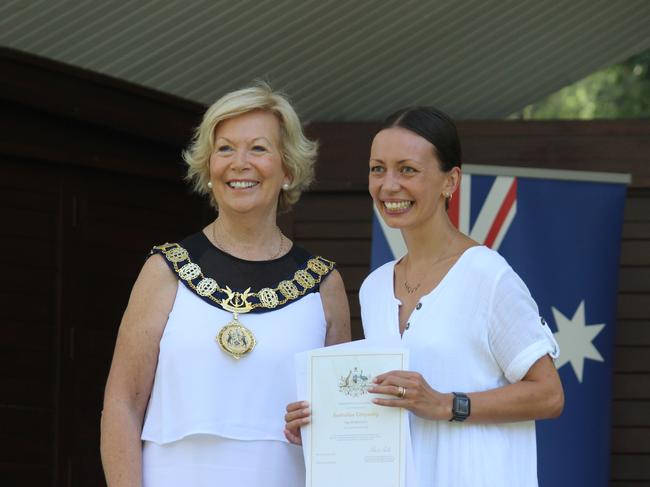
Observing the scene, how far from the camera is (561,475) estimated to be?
17.5 feet

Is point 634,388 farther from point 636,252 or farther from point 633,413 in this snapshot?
point 636,252

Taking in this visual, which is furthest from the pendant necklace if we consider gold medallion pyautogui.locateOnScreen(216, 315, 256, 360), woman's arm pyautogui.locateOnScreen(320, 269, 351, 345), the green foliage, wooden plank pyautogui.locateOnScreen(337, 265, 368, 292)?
the green foliage

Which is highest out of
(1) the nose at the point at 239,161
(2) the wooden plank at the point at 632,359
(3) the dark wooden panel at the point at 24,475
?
(1) the nose at the point at 239,161

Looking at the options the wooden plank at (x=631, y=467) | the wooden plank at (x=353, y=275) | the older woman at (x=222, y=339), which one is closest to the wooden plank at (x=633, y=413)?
the wooden plank at (x=631, y=467)

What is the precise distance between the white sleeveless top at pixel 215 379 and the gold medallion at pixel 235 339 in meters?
0.02

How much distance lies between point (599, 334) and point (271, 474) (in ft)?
8.06

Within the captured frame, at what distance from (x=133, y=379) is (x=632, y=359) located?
362 cm

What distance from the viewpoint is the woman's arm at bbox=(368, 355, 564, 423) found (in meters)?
3.00

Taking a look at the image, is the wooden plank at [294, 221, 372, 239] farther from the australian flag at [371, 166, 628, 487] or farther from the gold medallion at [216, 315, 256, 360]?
the gold medallion at [216, 315, 256, 360]

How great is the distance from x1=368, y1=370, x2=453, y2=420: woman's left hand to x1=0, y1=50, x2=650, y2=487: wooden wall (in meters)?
2.90

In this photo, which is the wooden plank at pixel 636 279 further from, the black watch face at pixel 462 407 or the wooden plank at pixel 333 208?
the black watch face at pixel 462 407

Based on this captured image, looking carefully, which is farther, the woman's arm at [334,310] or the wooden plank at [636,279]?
the wooden plank at [636,279]

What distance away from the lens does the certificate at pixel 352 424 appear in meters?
3.04

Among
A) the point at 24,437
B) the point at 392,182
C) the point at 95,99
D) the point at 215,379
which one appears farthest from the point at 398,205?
the point at 24,437
